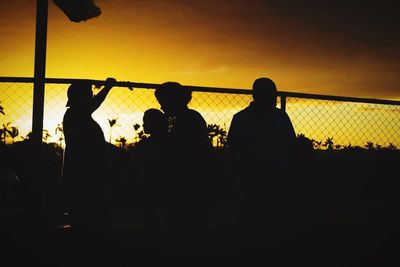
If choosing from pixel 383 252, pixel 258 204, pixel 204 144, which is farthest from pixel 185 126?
pixel 383 252

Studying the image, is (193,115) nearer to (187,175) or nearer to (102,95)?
(187,175)

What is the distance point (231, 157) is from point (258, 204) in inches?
17.6

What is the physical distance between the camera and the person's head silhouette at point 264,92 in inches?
132

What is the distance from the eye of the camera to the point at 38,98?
4000 millimetres

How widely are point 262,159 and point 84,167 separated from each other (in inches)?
65.3

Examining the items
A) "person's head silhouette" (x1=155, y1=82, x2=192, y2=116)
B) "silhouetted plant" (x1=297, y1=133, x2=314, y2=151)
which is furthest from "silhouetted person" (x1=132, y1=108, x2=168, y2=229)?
"silhouetted plant" (x1=297, y1=133, x2=314, y2=151)

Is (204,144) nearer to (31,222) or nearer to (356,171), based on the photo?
(31,222)

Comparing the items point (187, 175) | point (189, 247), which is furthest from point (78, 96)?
point (189, 247)

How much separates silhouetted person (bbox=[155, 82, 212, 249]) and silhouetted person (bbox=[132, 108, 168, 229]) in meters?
0.07

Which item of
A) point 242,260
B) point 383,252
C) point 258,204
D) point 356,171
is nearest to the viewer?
point 242,260

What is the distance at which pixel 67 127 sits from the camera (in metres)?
3.81

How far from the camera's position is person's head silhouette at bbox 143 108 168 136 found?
329cm

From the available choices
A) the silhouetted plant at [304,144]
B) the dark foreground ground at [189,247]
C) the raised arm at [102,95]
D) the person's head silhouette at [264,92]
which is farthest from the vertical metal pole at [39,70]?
the silhouetted plant at [304,144]

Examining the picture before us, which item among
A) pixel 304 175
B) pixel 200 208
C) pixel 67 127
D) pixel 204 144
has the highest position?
pixel 67 127
